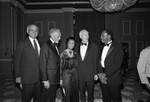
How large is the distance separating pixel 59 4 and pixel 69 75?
7.69m

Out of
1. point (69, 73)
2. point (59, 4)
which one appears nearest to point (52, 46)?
point (69, 73)

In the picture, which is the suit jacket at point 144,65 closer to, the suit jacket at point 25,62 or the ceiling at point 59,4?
the suit jacket at point 25,62

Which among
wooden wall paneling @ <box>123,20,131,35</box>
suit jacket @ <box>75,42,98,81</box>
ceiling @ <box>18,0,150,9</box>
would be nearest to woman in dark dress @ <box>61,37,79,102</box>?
suit jacket @ <box>75,42,98,81</box>


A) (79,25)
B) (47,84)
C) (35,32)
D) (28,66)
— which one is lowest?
(47,84)

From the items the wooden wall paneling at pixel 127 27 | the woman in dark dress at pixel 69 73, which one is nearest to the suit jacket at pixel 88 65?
the woman in dark dress at pixel 69 73

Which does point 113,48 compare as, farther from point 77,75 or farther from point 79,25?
point 79,25

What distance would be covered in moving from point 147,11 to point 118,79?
31.0 ft

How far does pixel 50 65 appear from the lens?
10.2 feet

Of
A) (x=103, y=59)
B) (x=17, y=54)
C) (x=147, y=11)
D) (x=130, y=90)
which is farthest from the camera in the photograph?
(x=147, y=11)

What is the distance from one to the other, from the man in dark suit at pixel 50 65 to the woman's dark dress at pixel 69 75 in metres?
0.12

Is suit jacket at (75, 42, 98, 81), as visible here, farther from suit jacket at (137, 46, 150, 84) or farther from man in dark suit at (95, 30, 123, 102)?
suit jacket at (137, 46, 150, 84)

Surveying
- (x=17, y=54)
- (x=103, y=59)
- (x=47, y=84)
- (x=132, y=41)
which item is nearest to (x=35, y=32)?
(x=17, y=54)

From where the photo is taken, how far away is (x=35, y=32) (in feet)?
10.0

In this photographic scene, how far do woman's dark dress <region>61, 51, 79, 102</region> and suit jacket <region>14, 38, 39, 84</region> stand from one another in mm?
546
